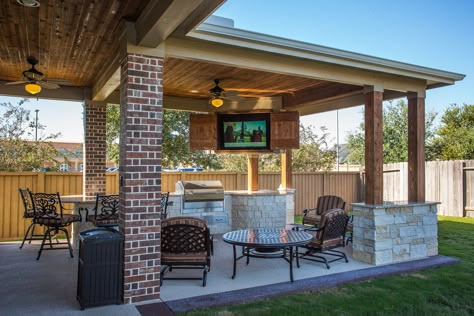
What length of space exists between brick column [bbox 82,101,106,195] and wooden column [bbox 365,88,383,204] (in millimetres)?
4829

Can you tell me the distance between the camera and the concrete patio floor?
3996 mm

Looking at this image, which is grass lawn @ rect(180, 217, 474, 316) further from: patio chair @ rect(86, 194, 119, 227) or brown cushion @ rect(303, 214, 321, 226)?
patio chair @ rect(86, 194, 119, 227)

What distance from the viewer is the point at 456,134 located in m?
16.8

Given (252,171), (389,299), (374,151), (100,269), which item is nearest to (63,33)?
(100,269)

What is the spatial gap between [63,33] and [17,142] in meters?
8.06

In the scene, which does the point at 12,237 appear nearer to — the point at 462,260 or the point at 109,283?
the point at 109,283

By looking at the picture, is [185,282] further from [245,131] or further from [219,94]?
[245,131]

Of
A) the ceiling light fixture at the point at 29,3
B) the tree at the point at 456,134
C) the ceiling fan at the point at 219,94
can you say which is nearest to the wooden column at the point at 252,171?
the ceiling fan at the point at 219,94

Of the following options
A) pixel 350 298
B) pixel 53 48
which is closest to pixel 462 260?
pixel 350 298

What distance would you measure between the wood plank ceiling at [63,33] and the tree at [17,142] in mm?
5628

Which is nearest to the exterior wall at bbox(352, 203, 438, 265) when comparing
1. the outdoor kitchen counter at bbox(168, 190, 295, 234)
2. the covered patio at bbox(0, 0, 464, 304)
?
the covered patio at bbox(0, 0, 464, 304)

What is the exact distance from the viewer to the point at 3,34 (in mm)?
4613

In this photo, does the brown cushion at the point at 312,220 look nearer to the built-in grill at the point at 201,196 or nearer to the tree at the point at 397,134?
the built-in grill at the point at 201,196

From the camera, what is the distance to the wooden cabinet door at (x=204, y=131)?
8.60 meters
